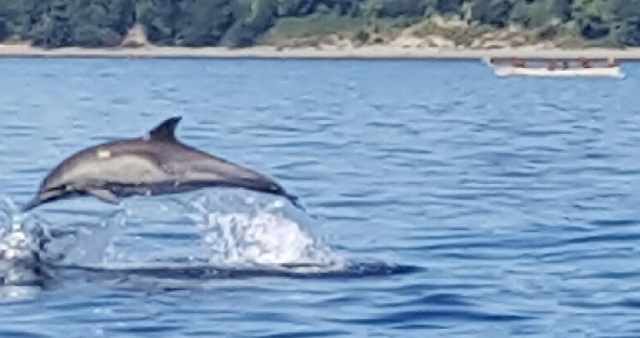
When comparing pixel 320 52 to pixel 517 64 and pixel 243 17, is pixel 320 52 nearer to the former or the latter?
pixel 243 17

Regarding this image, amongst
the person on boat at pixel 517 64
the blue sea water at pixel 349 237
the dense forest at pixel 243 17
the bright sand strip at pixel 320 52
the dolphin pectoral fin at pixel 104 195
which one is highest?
the dolphin pectoral fin at pixel 104 195

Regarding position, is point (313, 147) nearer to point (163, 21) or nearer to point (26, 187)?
point (26, 187)

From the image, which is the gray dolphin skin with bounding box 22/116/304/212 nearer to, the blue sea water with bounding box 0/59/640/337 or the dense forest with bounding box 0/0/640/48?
the blue sea water with bounding box 0/59/640/337

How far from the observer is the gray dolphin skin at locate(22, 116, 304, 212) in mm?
20219

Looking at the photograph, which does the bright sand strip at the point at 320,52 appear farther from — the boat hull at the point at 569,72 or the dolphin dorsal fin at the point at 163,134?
the dolphin dorsal fin at the point at 163,134

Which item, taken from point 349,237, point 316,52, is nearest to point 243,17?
point 316,52

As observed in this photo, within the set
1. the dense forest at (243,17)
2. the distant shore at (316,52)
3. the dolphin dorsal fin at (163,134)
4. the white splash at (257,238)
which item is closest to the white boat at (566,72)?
the distant shore at (316,52)

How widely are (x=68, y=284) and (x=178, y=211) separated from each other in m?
7.22

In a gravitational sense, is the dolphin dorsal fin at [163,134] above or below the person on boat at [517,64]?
above

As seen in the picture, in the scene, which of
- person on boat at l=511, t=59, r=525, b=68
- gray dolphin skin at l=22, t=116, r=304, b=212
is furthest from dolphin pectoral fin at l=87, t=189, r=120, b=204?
person on boat at l=511, t=59, r=525, b=68

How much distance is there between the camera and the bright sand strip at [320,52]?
129375 mm

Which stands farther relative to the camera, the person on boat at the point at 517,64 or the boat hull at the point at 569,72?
the person on boat at the point at 517,64

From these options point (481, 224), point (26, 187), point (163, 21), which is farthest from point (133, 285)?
point (163, 21)

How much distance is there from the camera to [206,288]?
68.5 feet
